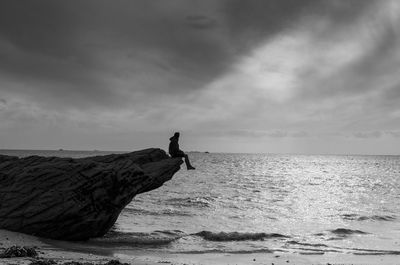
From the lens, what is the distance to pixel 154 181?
23531mm

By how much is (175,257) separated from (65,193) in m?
6.13

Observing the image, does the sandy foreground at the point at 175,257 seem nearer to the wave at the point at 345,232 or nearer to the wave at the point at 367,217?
the wave at the point at 345,232

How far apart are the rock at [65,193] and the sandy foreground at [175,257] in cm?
89

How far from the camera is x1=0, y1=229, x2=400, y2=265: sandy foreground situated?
641 inches

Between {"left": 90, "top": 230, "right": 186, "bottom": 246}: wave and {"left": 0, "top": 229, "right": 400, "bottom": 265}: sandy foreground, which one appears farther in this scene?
{"left": 90, "top": 230, "right": 186, "bottom": 246}: wave

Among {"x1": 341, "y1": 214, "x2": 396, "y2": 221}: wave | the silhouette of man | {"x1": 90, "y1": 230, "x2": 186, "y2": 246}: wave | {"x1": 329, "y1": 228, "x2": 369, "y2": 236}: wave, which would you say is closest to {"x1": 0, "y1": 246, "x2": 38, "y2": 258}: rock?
{"x1": 90, "y1": 230, "x2": 186, "y2": 246}: wave

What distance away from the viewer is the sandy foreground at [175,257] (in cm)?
1629

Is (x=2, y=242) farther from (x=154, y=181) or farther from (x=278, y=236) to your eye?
(x=278, y=236)

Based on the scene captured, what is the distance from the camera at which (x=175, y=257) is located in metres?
18.9

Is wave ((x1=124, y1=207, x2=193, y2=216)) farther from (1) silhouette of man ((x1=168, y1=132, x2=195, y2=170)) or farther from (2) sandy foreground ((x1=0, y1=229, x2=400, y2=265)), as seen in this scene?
(2) sandy foreground ((x1=0, y1=229, x2=400, y2=265))

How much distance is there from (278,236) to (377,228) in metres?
9.05

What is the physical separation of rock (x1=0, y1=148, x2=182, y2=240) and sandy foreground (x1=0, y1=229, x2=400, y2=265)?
35.1 inches

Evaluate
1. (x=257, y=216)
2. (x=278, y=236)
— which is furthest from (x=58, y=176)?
(x=257, y=216)

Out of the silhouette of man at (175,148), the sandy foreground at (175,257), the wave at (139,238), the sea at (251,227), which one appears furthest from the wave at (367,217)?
the silhouette of man at (175,148)
